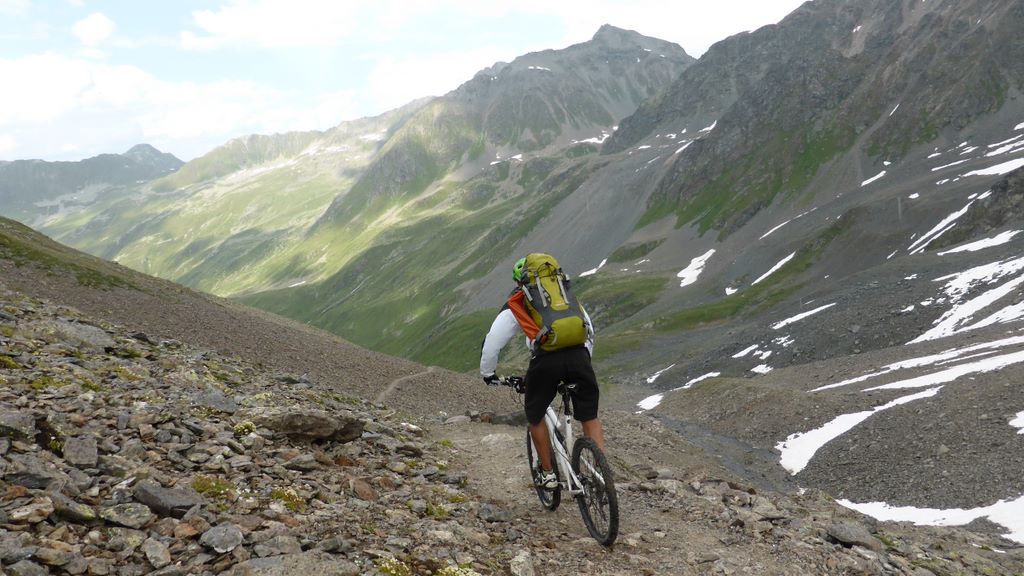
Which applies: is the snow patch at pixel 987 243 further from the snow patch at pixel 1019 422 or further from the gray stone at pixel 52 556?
the gray stone at pixel 52 556

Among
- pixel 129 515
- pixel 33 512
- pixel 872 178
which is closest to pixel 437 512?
pixel 129 515

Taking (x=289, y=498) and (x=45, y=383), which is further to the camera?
(x=45, y=383)

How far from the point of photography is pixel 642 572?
834 centimetres

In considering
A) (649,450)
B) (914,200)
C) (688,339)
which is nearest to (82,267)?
(649,450)

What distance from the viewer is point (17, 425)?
26.8ft

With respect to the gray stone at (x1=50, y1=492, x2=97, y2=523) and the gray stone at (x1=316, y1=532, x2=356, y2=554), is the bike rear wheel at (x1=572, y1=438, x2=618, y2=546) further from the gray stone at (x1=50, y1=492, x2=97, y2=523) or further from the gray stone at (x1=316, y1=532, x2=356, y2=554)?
the gray stone at (x1=50, y1=492, x2=97, y2=523)

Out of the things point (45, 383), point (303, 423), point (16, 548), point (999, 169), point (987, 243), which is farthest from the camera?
point (999, 169)

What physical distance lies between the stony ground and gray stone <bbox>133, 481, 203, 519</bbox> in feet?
0.07

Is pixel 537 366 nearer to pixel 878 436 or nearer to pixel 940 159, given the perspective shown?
pixel 878 436

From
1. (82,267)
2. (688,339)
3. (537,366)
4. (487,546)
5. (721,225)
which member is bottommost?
(688,339)

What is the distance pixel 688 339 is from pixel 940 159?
7769cm

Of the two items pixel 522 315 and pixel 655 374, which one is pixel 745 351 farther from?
pixel 522 315

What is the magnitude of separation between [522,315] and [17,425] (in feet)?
23.9

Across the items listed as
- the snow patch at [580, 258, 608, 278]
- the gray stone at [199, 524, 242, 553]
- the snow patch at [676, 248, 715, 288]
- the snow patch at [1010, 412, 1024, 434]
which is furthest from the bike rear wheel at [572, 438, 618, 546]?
the snow patch at [580, 258, 608, 278]
